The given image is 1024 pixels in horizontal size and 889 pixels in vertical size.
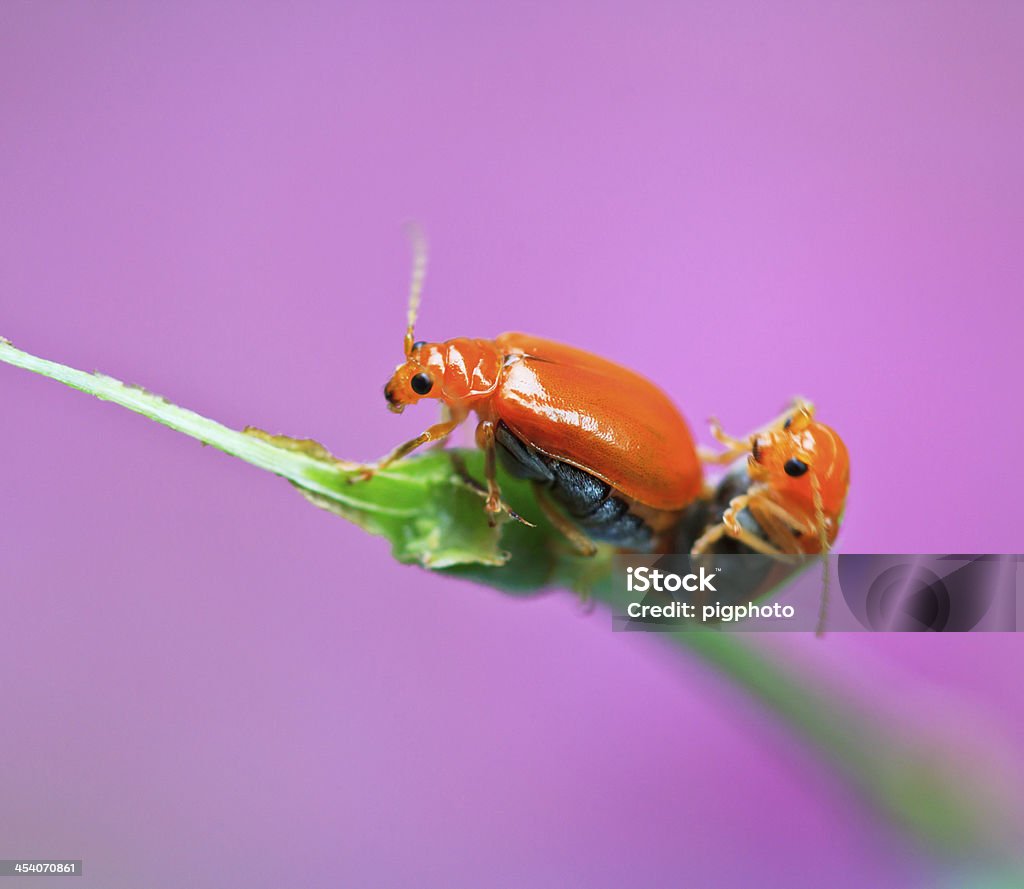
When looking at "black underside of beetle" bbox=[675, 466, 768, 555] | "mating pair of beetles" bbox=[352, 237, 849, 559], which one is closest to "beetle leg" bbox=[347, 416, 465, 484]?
"mating pair of beetles" bbox=[352, 237, 849, 559]

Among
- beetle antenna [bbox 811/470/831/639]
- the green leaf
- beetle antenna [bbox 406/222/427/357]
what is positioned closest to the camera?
the green leaf

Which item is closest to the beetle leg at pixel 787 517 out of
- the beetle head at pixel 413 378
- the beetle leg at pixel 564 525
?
the beetle leg at pixel 564 525

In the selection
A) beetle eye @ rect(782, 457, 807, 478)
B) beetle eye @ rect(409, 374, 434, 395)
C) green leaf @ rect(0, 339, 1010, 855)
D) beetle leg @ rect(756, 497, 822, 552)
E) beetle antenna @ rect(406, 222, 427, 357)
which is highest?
beetle antenna @ rect(406, 222, 427, 357)

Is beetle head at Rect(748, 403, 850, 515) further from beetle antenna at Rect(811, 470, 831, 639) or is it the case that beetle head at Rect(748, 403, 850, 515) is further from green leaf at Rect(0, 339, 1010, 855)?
green leaf at Rect(0, 339, 1010, 855)

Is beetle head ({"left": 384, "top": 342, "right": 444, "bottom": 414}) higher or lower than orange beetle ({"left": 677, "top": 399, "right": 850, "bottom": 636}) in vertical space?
higher

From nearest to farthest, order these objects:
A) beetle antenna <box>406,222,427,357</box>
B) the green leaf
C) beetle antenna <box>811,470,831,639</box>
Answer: the green leaf → beetle antenna <box>811,470,831,639</box> → beetle antenna <box>406,222,427,357</box>

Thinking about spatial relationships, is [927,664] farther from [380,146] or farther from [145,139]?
[145,139]
